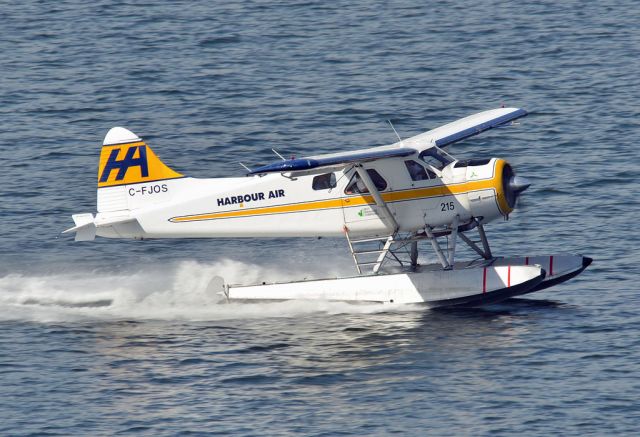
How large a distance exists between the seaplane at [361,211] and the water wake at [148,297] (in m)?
0.32

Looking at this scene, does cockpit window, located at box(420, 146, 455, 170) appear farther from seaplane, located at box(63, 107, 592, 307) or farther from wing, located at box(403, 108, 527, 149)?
wing, located at box(403, 108, 527, 149)

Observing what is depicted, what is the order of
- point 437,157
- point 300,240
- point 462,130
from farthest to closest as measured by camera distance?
point 300,240 → point 462,130 → point 437,157

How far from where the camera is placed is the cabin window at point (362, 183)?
23.8 metres

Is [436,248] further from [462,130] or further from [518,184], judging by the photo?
[462,130]

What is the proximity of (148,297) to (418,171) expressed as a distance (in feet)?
18.2

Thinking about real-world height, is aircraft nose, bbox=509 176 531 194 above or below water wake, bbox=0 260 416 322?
above

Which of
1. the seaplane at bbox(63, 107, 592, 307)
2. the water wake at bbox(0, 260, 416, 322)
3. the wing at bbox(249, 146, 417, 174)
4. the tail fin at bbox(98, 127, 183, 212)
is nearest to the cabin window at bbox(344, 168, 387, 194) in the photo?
the seaplane at bbox(63, 107, 592, 307)

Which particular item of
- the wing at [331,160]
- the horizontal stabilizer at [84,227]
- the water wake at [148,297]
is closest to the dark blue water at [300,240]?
the water wake at [148,297]

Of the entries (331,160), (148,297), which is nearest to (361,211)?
(331,160)

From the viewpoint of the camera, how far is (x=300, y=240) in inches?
1121

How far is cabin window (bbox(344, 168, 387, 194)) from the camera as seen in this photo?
78.0 ft

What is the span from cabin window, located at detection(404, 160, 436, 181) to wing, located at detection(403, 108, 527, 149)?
317 mm

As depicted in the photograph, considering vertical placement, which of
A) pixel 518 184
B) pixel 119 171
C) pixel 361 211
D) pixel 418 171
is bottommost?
pixel 361 211

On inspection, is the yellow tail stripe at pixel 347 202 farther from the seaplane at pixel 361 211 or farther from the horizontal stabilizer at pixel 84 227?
the horizontal stabilizer at pixel 84 227
